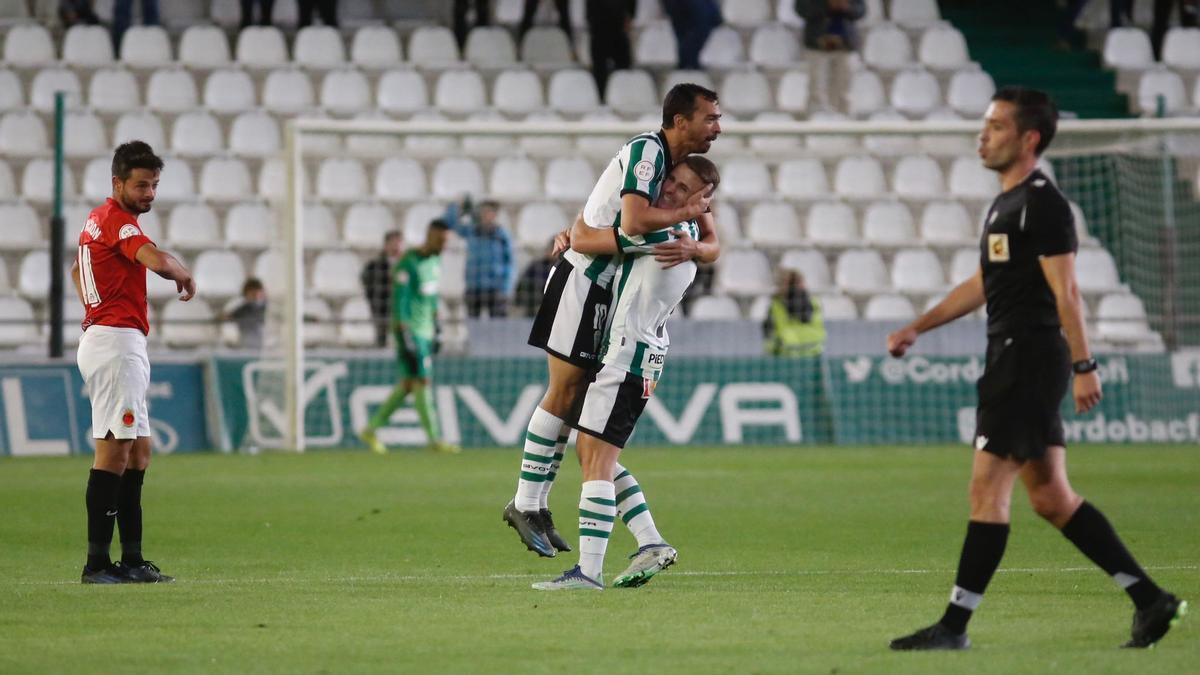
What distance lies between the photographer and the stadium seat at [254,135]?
875 inches

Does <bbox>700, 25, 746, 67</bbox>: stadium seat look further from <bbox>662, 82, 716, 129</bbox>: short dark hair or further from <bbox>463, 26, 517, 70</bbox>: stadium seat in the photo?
Answer: <bbox>662, 82, 716, 129</bbox>: short dark hair

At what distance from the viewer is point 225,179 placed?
21891 mm

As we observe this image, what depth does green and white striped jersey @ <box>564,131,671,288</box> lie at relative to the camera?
766 cm

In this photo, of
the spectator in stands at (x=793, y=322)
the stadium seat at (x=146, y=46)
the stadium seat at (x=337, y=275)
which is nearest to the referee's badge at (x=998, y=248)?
the spectator in stands at (x=793, y=322)

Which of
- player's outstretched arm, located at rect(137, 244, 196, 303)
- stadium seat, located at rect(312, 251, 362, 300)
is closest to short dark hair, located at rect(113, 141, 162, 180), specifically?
player's outstretched arm, located at rect(137, 244, 196, 303)

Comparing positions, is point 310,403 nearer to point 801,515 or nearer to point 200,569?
point 801,515

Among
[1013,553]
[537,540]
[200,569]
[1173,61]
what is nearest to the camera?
[537,540]

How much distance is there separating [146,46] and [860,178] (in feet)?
30.7

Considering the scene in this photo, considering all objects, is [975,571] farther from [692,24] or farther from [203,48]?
[203,48]

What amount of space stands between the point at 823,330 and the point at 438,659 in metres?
14.2

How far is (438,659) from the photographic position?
568 centimetres

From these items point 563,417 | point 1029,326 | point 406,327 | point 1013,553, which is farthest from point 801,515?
point 406,327

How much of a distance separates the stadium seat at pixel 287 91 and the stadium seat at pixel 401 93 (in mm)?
921

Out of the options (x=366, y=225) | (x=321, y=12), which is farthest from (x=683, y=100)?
(x=321, y=12)
